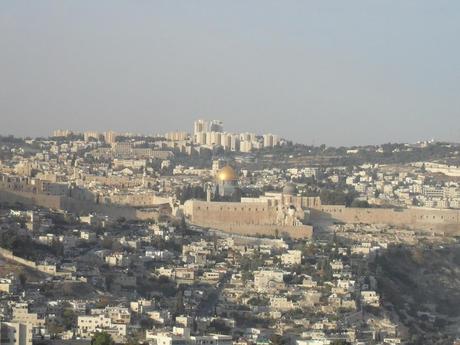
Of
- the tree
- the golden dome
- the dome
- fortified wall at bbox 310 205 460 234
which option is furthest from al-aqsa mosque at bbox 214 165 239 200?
the tree

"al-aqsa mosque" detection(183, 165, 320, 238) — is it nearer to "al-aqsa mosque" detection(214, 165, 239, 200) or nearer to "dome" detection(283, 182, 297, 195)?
"al-aqsa mosque" detection(214, 165, 239, 200)

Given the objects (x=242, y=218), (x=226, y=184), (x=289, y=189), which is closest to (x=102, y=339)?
(x=242, y=218)

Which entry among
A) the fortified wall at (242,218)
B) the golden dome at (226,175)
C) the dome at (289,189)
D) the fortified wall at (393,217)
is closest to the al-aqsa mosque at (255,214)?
the fortified wall at (242,218)

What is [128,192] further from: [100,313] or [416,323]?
[100,313]

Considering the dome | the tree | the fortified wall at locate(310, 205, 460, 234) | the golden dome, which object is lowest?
the tree

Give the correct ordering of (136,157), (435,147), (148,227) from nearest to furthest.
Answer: (148,227)
(136,157)
(435,147)

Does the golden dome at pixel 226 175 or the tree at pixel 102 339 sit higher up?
the golden dome at pixel 226 175

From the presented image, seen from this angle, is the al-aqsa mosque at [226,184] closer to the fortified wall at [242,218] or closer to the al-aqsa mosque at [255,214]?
the al-aqsa mosque at [255,214]

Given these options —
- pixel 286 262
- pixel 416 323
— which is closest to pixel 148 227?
pixel 286 262
